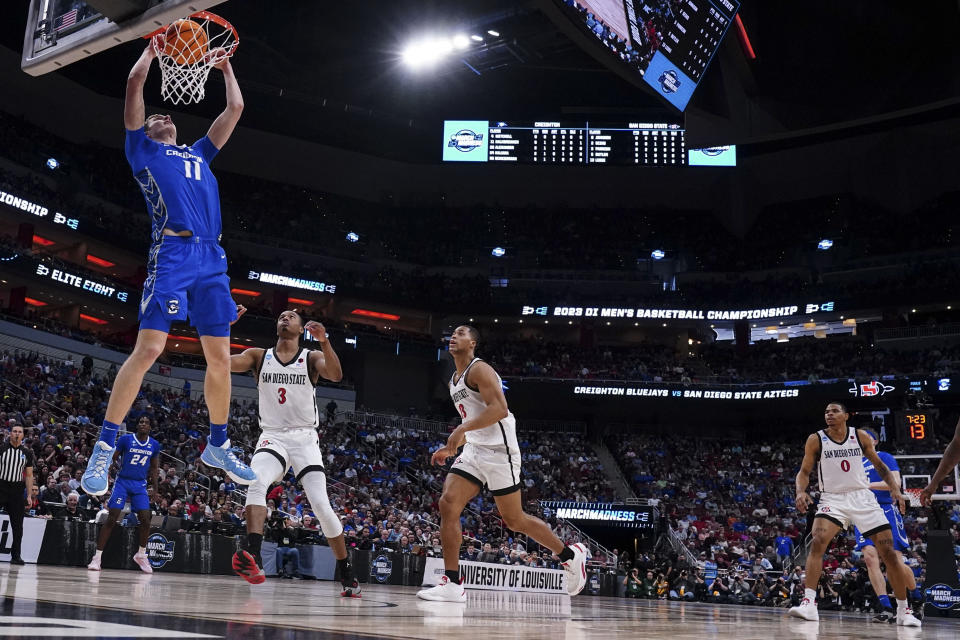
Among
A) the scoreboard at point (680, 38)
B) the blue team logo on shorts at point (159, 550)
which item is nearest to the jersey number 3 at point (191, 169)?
the blue team logo on shorts at point (159, 550)

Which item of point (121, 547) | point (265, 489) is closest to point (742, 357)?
point (121, 547)

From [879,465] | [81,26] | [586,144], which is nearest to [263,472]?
[81,26]

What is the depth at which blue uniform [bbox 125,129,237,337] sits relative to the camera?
5371 mm

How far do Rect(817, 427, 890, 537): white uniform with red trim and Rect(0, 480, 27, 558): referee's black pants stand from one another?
9.01 meters

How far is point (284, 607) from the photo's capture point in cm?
523

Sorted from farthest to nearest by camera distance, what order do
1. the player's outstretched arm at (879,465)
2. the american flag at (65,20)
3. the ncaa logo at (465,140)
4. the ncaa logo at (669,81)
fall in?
the ncaa logo at (465,140) < the ncaa logo at (669,81) < the player's outstretched arm at (879,465) < the american flag at (65,20)

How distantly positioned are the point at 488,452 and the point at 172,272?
319 cm

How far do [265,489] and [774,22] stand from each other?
2162 centimetres

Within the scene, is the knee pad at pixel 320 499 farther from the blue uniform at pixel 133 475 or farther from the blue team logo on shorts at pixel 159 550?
the blue team logo on shorts at pixel 159 550

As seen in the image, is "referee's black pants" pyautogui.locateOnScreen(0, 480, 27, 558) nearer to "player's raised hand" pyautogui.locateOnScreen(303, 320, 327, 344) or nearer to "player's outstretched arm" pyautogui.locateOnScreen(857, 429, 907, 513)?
"player's raised hand" pyautogui.locateOnScreen(303, 320, 327, 344)

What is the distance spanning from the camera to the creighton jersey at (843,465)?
8.60 m

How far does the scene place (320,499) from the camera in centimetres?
741

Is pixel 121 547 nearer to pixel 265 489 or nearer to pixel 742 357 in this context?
pixel 265 489

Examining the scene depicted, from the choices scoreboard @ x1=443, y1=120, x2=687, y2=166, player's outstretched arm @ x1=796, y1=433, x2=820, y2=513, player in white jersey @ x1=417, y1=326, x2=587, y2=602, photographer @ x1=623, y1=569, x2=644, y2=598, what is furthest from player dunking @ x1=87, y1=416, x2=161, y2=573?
scoreboard @ x1=443, y1=120, x2=687, y2=166
